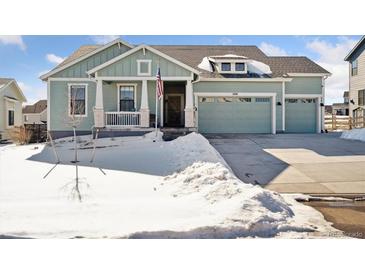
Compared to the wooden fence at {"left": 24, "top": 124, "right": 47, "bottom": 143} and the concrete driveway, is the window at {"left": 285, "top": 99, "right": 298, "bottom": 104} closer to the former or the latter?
the concrete driveway

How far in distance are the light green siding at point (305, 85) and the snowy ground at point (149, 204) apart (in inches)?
441

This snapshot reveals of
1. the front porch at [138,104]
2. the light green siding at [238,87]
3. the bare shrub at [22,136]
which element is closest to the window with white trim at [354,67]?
the light green siding at [238,87]

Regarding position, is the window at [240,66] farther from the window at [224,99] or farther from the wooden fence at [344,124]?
the wooden fence at [344,124]

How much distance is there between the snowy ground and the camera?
14.7ft

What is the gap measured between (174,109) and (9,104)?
39.1ft

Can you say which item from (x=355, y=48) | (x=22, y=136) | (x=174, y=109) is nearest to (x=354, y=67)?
(x=355, y=48)

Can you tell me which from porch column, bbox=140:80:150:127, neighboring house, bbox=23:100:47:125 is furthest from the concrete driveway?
neighboring house, bbox=23:100:47:125

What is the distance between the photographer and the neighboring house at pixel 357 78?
21.4 metres

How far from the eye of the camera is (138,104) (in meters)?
15.3

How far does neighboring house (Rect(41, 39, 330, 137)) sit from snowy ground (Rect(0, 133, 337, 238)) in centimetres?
634

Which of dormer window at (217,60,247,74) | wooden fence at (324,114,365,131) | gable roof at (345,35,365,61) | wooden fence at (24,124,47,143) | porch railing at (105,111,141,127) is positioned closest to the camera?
porch railing at (105,111,141,127)

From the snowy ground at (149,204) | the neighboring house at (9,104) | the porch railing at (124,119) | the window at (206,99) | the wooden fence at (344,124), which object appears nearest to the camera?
the snowy ground at (149,204)
